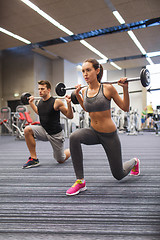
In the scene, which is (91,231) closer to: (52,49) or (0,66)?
(52,49)

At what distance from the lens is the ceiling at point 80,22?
6.15 m

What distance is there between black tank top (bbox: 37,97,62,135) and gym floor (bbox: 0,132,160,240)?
0.64 m

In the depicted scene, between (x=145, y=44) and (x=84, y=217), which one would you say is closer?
(x=84, y=217)

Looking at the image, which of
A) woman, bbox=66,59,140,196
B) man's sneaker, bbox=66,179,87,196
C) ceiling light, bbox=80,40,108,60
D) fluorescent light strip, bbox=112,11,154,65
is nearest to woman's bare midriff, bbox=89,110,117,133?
woman, bbox=66,59,140,196

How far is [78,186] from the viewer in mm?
1639

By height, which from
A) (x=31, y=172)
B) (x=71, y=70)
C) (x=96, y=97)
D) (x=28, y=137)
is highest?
(x=71, y=70)

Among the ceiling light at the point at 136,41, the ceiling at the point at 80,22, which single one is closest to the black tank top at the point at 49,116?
the ceiling at the point at 80,22

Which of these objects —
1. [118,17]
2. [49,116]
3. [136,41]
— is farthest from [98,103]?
[136,41]

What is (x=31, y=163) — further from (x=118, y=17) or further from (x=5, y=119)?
(x=5, y=119)

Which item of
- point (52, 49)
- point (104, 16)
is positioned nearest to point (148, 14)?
point (104, 16)

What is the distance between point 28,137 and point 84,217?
5.30 ft

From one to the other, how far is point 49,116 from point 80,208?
1466mm

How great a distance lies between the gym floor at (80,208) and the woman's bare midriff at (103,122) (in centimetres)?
47

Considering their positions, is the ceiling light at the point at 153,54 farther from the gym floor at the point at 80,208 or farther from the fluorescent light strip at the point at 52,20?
the gym floor at the point at 80,208
